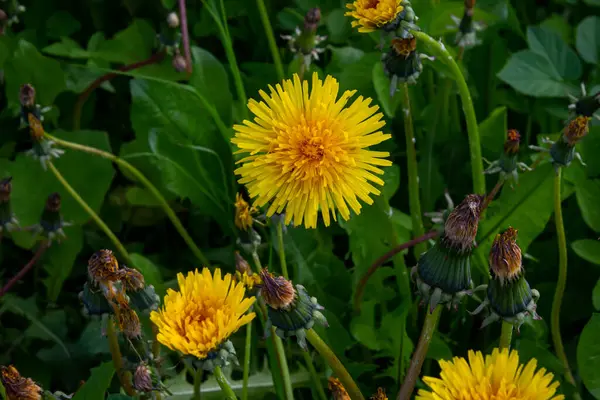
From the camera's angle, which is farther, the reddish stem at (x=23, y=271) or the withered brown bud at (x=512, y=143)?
the reddish stem at (x=23, y=271)

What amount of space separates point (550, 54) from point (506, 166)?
383 millimetres

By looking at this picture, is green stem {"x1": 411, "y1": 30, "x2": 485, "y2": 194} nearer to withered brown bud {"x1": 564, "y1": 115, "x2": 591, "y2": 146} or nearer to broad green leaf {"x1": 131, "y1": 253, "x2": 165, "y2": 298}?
withered brown bud {"x1": 564, "y1": 115, "x2": 591, "y2": 146}

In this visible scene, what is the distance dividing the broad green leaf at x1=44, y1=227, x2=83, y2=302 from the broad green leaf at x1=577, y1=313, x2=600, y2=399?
29.2 inches

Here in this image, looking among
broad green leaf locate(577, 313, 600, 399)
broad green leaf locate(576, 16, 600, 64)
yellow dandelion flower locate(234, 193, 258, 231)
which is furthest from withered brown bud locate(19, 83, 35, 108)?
broad green leaf locate(576, 16, 600, 64)

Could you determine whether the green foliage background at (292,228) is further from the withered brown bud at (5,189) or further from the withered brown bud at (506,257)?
the withered brown bud at (506,257)

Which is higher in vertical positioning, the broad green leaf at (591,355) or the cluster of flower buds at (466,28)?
the cluster of flower buds at (466,28)

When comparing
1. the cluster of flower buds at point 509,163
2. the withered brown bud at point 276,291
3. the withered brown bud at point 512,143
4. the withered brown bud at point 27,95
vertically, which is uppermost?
the withered brown bud at point 512,143

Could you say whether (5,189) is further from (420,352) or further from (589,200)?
(589,200)

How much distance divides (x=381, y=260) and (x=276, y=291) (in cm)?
28

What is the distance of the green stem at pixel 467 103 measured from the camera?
71 cm

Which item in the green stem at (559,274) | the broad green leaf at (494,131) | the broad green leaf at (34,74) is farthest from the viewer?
the broad green leaf at (34,74)

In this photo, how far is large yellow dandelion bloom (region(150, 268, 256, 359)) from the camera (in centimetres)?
58

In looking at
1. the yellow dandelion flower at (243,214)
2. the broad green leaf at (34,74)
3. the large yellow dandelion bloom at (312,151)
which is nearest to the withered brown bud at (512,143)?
the large yellow dandelion bloom at (312,151)

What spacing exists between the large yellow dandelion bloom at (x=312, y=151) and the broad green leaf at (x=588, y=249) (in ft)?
1.26
